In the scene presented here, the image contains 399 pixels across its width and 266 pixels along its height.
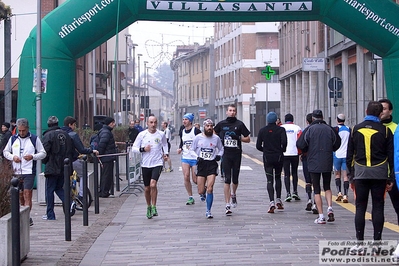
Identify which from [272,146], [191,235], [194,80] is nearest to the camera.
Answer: [191,235]

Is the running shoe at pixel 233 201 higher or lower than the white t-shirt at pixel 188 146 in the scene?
lower

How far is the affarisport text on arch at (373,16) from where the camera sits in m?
16.7

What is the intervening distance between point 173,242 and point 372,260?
2986mm

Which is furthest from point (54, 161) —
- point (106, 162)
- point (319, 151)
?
point (106, 162)

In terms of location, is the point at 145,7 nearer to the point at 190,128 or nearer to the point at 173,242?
the point at 190,128

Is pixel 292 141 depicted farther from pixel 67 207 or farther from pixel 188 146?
pixel 67 207

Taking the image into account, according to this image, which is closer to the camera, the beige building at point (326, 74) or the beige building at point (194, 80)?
the beige building at point (326, 74)

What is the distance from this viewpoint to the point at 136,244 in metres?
10.7

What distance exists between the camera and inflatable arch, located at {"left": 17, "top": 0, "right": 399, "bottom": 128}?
16.8 m

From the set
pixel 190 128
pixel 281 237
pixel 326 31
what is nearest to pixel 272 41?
pixel 326 31

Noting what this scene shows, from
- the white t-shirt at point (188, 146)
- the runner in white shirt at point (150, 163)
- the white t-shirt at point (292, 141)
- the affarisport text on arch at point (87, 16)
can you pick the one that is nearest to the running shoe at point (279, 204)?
the white t-shirt at point (292, 141)

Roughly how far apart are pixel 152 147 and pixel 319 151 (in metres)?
3.04

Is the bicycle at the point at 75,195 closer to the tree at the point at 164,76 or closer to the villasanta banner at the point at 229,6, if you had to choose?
the villasanta banner at the point at 229,6

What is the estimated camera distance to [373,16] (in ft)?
54.9
